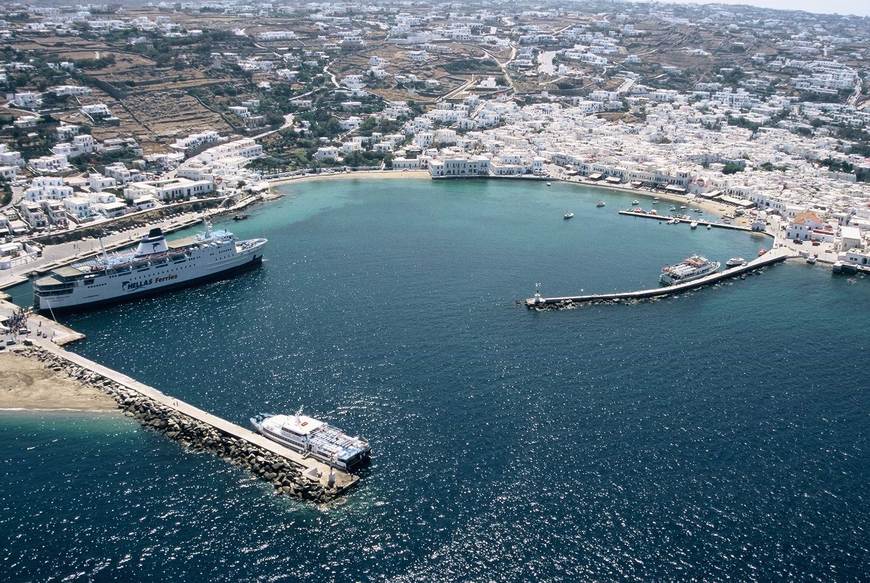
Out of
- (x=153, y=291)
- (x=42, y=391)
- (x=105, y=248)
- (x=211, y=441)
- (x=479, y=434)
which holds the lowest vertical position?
(x=153, y=291)

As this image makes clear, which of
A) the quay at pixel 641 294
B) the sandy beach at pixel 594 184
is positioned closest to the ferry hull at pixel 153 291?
the quay at pixel 641 294

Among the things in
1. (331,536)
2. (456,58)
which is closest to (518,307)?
(331,536)

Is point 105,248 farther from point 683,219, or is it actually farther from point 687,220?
point 687,220

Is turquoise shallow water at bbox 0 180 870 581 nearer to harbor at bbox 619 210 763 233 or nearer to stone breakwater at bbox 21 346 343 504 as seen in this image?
stone breakwater at bbox 21 346 343 504

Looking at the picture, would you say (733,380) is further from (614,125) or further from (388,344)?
(614,125)

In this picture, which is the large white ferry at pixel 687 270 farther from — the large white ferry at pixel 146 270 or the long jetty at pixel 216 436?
the long jetty at pixel 216 436

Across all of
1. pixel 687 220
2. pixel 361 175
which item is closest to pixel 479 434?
pixel 687 220
